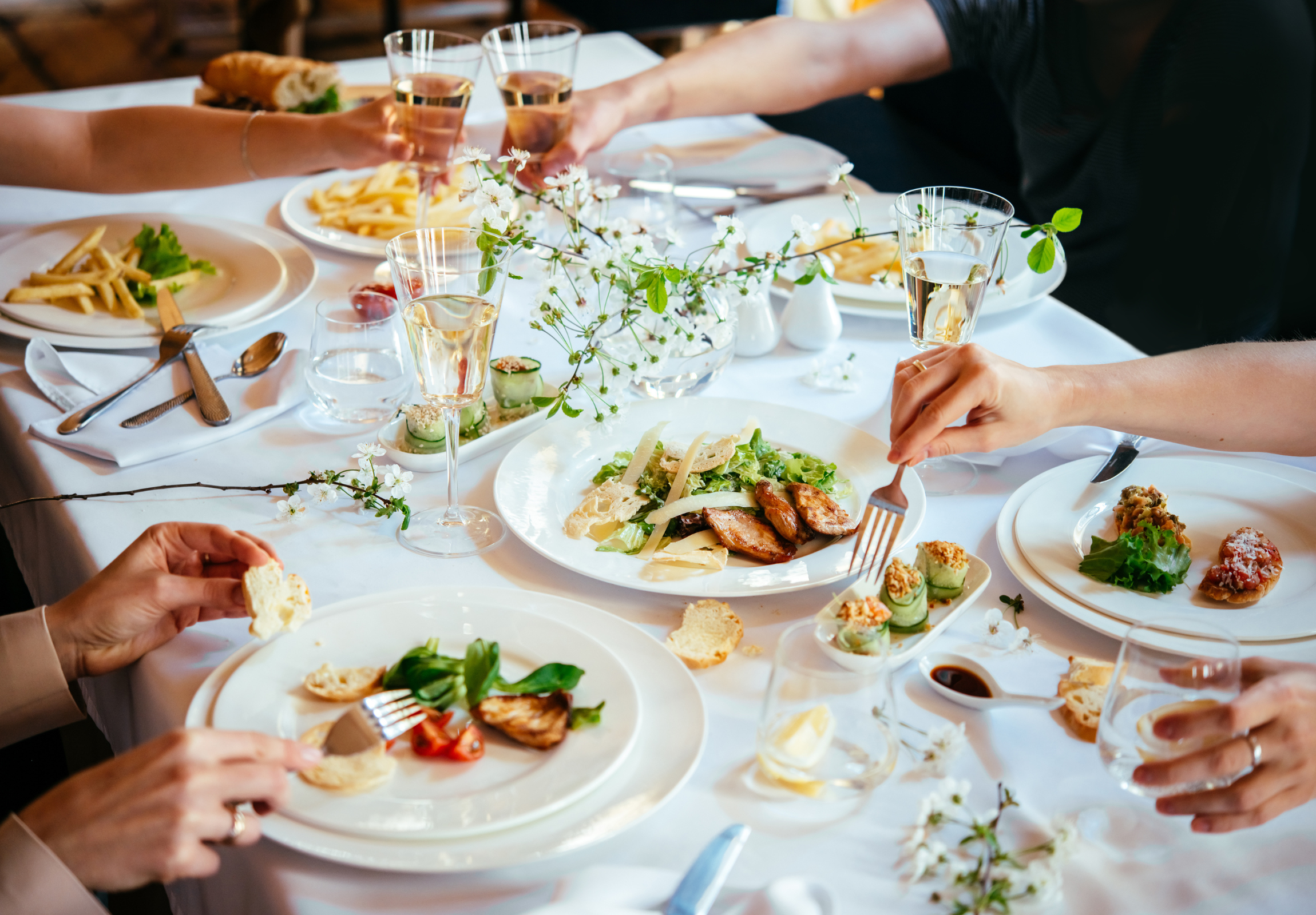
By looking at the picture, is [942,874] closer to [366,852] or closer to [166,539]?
[366,852]

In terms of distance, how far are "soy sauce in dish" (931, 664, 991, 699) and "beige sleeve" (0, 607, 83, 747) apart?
950 mm

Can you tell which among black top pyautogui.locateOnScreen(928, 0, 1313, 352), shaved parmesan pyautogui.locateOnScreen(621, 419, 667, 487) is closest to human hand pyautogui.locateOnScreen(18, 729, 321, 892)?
shaved parmesan pyautogui.locateOnScreen(621, 419, 667, 487)

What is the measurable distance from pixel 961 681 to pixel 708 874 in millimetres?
399

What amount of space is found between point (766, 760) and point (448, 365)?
23.4 inches

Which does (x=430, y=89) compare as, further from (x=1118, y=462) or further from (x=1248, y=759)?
(x=1248, y=759)

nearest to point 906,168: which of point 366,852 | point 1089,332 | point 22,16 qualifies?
point 1089,332

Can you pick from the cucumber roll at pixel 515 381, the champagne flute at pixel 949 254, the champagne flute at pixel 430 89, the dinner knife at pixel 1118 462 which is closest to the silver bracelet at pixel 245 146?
the champagne flute at pixel 430 89

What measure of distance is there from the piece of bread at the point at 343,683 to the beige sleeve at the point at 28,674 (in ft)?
1.06

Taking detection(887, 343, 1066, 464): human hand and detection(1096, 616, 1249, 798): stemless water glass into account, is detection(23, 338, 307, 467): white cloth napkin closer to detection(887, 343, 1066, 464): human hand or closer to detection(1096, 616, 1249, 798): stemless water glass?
detection(887, 343, 1066, 464): human hand

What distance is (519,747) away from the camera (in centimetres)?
99

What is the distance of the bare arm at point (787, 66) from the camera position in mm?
2629

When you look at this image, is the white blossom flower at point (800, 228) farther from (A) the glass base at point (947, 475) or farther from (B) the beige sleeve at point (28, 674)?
(B) the beige sleeve at point (28, 674)

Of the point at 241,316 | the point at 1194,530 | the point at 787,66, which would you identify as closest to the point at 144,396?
the point at 241,316

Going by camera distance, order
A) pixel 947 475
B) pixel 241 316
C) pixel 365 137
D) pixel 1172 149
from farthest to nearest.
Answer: pixel 1172 149 < pixel 365 137 < pixel 241 316 < pixel 947 475
